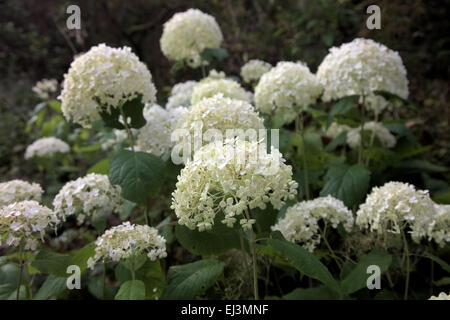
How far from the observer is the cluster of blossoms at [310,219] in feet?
7.14

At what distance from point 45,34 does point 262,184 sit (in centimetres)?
955

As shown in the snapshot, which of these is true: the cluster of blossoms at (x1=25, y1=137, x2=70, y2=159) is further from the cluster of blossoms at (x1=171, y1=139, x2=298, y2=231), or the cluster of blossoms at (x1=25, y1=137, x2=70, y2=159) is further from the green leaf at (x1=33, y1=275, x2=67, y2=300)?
the cluster of blossoms at (x1=171, y1=139, x2=298, y2=231)

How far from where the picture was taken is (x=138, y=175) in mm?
2164

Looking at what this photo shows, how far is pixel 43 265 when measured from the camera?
1.97 m

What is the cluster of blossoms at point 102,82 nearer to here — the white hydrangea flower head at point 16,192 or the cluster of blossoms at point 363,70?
the white hydrangea flower head at point 16,192

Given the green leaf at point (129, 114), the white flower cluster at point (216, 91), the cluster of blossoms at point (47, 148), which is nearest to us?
the green leaf at point (129, 114)

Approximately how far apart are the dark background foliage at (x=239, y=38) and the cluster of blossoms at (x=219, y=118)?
2.95 metres

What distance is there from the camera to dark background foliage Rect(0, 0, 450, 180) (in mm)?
5602

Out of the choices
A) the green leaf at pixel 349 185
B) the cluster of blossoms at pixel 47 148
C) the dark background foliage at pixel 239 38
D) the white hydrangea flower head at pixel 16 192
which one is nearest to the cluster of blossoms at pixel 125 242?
the white hydrangea flower head at pixel 16 192

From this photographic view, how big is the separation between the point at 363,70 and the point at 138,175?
157 cm

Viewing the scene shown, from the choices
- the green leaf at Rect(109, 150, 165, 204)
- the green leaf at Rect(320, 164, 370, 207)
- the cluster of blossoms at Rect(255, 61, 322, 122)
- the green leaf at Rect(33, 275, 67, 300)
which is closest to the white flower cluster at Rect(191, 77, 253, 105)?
the cluster of blossoms at Rect(255, 61, 322, 122)

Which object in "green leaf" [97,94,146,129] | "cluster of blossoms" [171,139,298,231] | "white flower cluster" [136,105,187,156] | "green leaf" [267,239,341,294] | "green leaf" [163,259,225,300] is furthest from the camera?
"white flower cluster" [136,105,187,156]

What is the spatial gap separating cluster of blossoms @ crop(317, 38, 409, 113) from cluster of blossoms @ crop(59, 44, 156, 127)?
124 centimetres

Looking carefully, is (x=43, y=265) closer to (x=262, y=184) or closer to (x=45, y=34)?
(x=262, y=184)
